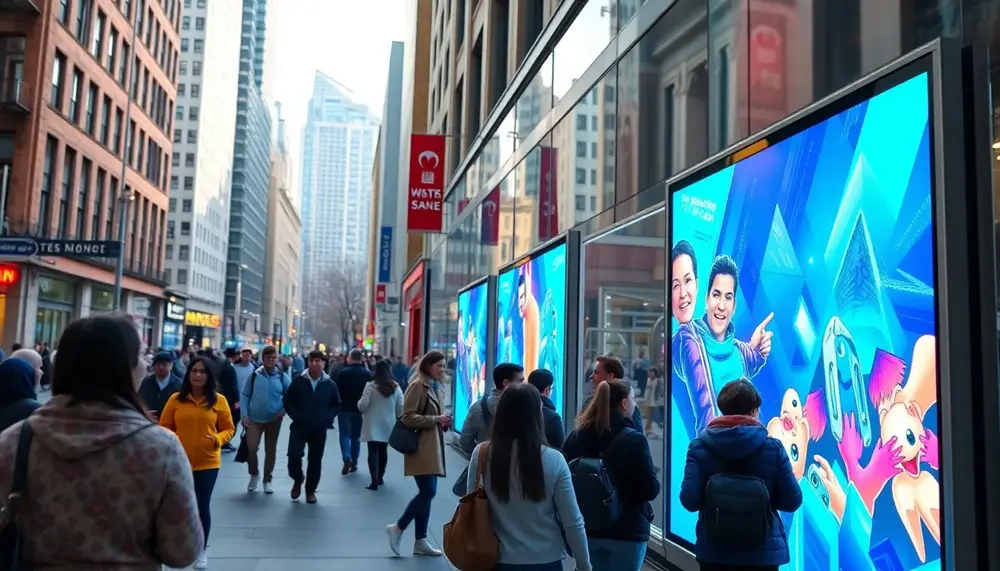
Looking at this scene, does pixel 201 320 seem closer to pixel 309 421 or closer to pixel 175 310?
pixel 175 310

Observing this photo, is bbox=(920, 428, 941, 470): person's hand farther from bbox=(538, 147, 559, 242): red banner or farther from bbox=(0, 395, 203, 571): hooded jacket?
bbox=(538, 147, 559, 242): red banner

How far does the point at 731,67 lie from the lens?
24.5 feet

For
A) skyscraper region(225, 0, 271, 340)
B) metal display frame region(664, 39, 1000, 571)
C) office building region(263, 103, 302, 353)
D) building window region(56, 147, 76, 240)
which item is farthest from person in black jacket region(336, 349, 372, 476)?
office building region(263, 103, 302, 353)

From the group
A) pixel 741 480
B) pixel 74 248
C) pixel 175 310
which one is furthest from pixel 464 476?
pixel 175 310

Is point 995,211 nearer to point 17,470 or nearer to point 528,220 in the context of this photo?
point 17,470

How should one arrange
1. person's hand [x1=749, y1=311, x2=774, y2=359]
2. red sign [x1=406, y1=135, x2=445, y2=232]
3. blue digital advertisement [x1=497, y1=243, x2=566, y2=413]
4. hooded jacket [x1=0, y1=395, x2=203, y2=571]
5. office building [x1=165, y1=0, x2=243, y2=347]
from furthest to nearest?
office building [x1=165, y1=0, x2=243, y2=347]
red sign [x1=406, y1=135, x2=445, y2=232]
blue digital advertisement [x1=497, y1=243, x2=566, y2=413]
person's hand [x1=749, y1=311, x2=774, y2=359]
hooded jacket [x1=0, y1=395, x2=203, y2=571]

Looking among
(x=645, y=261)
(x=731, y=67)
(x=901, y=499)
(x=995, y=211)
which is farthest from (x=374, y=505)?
(x=995, y=211)

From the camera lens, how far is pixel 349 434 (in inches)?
585

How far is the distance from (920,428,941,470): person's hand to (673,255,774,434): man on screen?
5.53 ft

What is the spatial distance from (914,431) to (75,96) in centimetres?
4130

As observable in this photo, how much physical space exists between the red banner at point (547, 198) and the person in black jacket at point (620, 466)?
26.8 feet

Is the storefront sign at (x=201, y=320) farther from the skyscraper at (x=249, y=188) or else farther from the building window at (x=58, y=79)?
the building window at (x=58, y=79)

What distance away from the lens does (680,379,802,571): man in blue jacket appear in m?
4.26

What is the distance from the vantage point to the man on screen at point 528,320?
12719 millimetres
